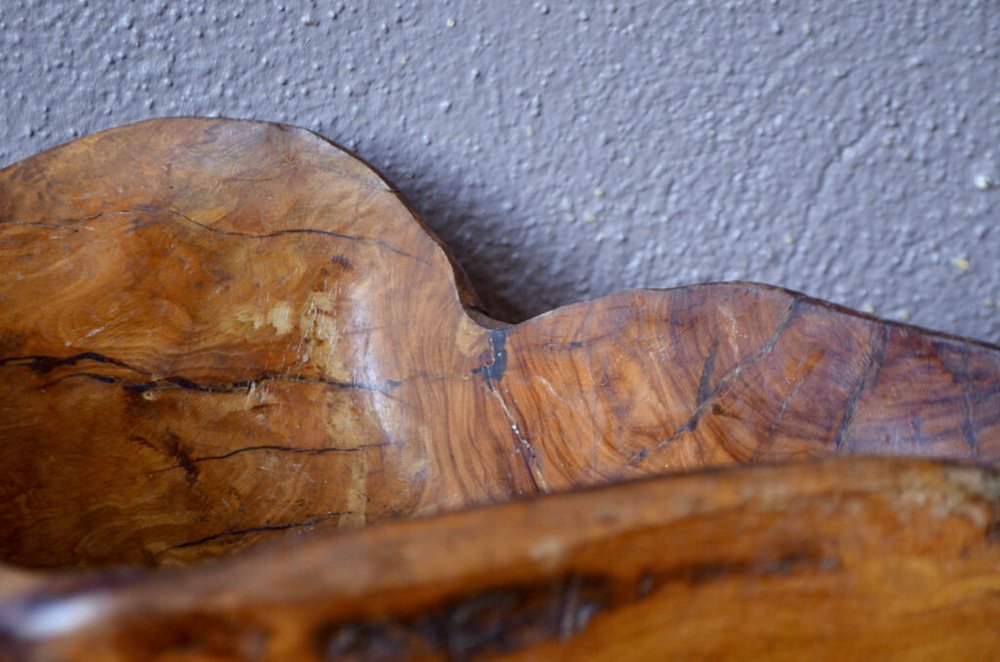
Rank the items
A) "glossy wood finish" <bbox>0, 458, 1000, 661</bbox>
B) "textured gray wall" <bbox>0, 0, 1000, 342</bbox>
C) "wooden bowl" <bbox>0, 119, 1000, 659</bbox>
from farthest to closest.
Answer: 1. "textured gray wall" <bbox>0, 0, 1000, 342</bbox>
2. "wooden bowl" <bbox>0, 119, 1000, 659</bbox>
3. "glossy wood finish" <bbox>0, 458, 1000, 661</bbox>

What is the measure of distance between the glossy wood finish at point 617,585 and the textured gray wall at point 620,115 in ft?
1.51

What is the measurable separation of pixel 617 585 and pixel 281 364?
48 centimetres

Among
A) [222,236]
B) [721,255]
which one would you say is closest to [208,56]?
[222,236]

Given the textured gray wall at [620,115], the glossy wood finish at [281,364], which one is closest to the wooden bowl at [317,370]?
A: the glossy wood finish at [281,364]

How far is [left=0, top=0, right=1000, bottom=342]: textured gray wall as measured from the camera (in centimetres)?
68

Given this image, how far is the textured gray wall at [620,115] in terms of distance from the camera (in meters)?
0.68

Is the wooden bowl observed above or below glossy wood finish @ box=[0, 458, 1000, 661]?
below

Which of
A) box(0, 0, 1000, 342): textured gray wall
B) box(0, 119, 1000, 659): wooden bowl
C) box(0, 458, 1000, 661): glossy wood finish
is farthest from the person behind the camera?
box(0, 0, 1000, 342): textured gray wall

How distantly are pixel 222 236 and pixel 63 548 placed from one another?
26 cm

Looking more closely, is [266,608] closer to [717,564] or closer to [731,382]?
[717,564]

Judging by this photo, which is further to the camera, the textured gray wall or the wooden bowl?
the textured gray wall

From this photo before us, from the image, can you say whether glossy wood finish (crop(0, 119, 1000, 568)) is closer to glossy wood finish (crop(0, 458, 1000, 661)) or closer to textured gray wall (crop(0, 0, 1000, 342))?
textured gray wall (crop(0, 0, 1000, 342))

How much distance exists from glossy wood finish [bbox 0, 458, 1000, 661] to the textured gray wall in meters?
0.46

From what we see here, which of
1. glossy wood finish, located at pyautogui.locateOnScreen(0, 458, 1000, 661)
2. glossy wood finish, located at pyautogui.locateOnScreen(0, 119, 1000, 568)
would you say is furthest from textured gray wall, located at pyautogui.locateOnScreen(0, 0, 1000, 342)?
glossy wood finish, located at pyautogui.locateOnScreen(0, 458, 1000, 661)
